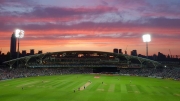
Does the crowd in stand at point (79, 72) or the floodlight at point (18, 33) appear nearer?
the crowd in stand at point (79, 72)

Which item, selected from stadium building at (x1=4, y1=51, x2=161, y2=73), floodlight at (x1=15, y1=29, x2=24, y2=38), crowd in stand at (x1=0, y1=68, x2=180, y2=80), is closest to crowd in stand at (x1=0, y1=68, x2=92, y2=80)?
crowd in stand at (x1=0, y1=68, x2=180, y2=80)

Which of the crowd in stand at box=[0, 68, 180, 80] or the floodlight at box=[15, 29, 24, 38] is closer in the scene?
the crowd in stand at box=[0, 68, 180, 80]

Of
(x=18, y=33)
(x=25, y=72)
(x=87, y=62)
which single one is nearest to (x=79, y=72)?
(x=87, y=62)

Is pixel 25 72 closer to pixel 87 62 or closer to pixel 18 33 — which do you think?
pixel 18 33

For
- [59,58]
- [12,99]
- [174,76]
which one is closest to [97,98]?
[12,99]

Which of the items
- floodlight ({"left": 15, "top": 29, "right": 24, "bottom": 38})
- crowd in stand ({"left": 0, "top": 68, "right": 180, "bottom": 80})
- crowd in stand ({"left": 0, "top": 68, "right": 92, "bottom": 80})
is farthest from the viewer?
floodlight ({"left": 15, "top": 29, "right": 24, "bottom": 38})

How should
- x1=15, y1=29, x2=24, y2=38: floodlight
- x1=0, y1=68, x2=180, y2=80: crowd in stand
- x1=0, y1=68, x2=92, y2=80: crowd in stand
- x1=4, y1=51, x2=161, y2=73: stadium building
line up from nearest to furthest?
x1=0, y1=68, x2=92, y2=80: crowd in stand, x1=0, y1=68, x2=180, y2=80: crowd in stand, x1=15, y1=29, x2=24, y2=38: floodlight, x1=4, y1=51, x2=161, y2=73: stadium building

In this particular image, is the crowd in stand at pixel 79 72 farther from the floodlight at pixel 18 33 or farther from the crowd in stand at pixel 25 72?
the floodlight at pixel 18 33

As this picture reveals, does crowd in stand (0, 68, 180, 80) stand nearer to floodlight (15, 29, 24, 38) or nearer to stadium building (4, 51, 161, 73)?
stadium building (4, 51, 161, 73)

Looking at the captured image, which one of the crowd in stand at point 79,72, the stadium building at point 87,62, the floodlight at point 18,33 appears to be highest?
the floodlight at point 18,33

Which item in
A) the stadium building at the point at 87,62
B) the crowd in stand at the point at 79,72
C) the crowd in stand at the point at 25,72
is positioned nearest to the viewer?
the crowd in stand at the point at 25,72

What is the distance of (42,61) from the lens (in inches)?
5408

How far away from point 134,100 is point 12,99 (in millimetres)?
26286

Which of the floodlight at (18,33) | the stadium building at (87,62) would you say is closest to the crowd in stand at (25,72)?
the stadium building at (87,62)
